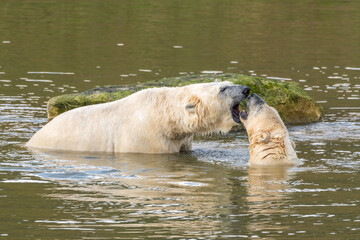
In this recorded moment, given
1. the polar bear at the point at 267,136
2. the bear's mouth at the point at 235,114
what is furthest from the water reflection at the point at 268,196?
the bear's mouth at the point at 235,114

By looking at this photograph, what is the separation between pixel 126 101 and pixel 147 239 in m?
5.61

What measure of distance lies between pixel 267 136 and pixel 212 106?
3.25 ft

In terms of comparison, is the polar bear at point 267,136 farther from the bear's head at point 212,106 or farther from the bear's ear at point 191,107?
the bear's ear at point 191,107

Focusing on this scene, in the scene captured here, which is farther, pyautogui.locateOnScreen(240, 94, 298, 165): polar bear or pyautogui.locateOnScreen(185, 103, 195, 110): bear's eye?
pyautogui.locateOnScreen(185, 103, 195, 110): bear's eye

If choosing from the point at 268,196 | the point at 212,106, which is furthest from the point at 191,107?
the point at 268,196

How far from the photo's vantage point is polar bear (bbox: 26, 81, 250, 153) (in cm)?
1278

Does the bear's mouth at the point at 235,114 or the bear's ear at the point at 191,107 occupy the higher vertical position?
the bear's ear at the point at 191,107

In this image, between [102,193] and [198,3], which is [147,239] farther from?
[198,3]

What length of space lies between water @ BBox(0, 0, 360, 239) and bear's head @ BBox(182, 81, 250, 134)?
588 mm

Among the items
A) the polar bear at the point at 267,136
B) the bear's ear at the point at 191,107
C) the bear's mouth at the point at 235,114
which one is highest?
the bear's ear at the point at 191,107

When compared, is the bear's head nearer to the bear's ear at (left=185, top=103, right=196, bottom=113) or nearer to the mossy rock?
the bear's ear at (left=185, top=103, right=196, bottom=113)

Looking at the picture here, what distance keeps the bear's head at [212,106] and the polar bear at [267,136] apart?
33cm

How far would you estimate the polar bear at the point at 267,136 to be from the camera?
12297mm

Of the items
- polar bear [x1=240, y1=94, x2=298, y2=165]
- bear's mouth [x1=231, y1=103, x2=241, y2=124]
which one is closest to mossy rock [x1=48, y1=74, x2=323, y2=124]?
bear's mouth [x1=231, y1=103, x2=241, y2=124]
